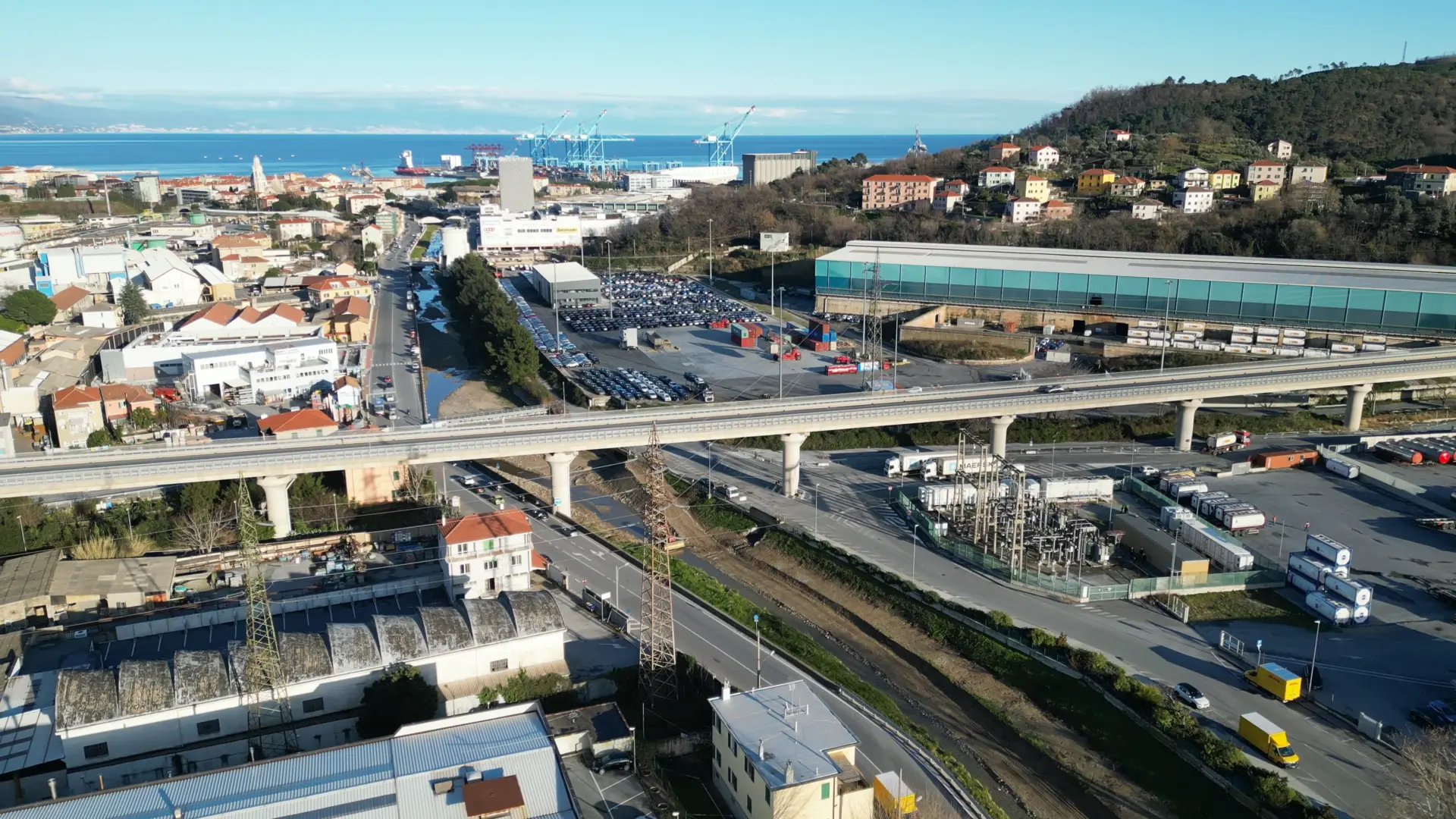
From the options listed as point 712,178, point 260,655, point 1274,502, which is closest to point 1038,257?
point 1274,502

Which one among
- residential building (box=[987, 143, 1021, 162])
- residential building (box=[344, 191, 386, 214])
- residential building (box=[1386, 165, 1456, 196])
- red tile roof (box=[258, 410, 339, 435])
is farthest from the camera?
residential building (box=[344, 191, 386, 214])

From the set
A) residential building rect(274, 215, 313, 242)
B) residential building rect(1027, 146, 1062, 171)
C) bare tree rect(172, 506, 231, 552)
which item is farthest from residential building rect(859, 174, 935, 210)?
bare tree rect(172, 506, 231, 552)

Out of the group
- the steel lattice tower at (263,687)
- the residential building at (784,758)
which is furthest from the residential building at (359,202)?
the residential building at (784,758)

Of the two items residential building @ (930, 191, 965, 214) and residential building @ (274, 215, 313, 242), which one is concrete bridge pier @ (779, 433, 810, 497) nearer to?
residential building @ (930, 191, 965, 214)

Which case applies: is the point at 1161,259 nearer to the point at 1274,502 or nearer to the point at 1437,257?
the point at 1437,257

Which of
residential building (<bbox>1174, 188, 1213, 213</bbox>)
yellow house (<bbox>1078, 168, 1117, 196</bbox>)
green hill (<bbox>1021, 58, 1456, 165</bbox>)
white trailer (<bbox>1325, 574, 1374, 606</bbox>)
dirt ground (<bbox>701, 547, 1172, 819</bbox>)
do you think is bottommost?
dirt ground (<bbox>701, 547, 1172, 819</bbox>)

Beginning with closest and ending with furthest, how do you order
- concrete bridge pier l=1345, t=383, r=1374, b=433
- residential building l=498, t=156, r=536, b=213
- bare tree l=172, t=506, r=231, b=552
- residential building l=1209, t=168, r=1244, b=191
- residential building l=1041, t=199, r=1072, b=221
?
bare tree l=172, t=506, r=231, b=552
concrete bridge pier l=1345, t=383, r=1374, b=433
residential building l=1041, t=199, r=1072, b=221
residential building l=1209, t=168, r=1244, b=191
residential building l=498, t=156, r=536, b=213

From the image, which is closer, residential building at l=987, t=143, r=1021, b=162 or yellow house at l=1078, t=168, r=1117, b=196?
yellow house at l=1078, t=168, r=1117, b=196
